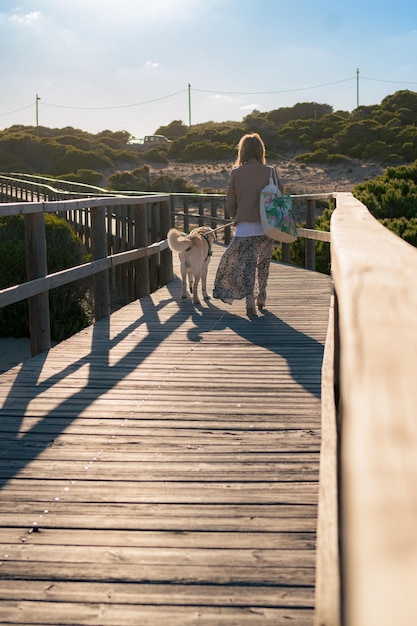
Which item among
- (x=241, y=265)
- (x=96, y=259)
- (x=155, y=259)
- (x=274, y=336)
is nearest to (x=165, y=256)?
(x=155, y=259)

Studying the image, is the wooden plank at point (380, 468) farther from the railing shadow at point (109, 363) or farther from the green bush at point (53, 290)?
the green bush at point (53, 290)

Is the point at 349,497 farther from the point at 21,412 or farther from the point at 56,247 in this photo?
the point at 56,247

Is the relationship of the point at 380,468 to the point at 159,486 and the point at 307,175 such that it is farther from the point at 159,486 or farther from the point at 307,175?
the point at 307,175

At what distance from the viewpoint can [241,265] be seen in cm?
861

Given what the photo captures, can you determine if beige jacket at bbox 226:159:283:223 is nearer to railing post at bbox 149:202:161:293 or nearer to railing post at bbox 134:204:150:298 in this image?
railing post at bbox 134:204:150:298

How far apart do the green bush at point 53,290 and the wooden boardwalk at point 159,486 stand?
17.2ft

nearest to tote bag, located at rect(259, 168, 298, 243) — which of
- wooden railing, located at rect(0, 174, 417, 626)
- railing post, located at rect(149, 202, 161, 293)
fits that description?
railing post, located at rect(149, 202, 161, 293)

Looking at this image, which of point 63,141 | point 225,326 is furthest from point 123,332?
point 63,141

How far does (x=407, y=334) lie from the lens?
2.87 feet

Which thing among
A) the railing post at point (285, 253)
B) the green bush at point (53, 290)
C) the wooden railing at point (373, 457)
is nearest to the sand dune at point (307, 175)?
the railing post at point (285, 253)

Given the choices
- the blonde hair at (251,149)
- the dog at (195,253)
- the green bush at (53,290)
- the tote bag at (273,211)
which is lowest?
the green bush at (53,290)

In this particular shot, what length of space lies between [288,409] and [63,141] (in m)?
66.8

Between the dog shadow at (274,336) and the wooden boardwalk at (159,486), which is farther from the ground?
the wooden boardwalk at (159,486)

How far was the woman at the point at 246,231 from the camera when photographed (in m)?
8.35
